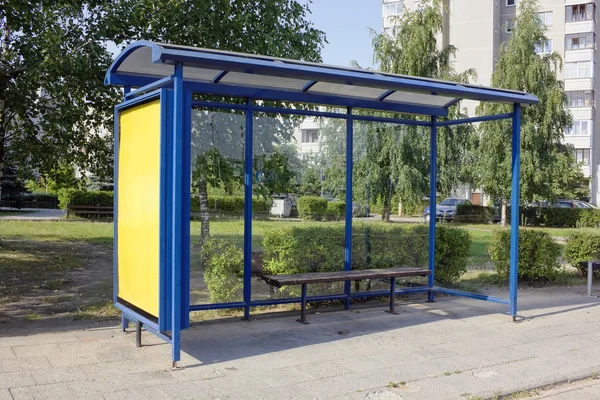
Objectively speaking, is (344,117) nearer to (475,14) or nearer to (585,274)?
(585,274)

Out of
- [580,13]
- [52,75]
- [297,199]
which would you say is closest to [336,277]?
[297,199]

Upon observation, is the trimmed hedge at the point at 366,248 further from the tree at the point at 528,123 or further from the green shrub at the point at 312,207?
the tree at the point at 528,123

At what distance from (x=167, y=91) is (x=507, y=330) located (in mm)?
4957

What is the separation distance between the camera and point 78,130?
12289mm

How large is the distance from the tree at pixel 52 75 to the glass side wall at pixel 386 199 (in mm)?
5078

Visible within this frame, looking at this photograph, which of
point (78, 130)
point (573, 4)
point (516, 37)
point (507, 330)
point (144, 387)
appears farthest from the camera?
point (573, 4)

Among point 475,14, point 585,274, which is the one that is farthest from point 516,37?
point 475,14

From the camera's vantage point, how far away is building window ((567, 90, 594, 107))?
1914 inches

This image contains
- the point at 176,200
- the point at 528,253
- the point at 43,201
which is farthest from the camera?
the point at 43,201

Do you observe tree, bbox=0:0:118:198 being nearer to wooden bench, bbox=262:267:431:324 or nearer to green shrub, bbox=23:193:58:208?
wooden bench, bbox=262:267:431:324

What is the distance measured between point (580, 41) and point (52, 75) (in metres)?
48.6

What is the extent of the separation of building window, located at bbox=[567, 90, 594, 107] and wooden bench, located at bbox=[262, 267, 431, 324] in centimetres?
4583

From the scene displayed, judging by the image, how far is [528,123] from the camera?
2816 cm

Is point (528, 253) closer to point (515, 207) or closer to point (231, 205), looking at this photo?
point (515, 207)
